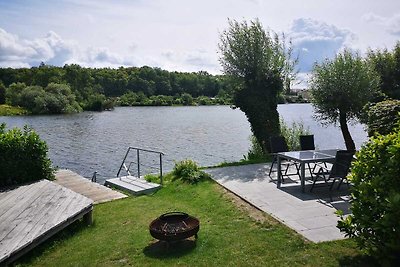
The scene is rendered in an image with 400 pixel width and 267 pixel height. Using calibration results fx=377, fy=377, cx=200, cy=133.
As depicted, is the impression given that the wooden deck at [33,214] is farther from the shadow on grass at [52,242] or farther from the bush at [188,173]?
the bush at [188,173]

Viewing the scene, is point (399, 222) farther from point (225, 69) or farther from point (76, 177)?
point (225, 69)

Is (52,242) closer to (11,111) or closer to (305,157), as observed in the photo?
(305,157)

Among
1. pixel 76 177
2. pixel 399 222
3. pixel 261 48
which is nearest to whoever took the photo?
pixel 399 222

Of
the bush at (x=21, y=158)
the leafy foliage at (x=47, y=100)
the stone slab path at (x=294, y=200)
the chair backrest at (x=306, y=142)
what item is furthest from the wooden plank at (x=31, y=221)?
the leafy foliage at (x=47, y=100)

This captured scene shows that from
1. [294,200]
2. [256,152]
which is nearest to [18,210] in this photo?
[294,200]

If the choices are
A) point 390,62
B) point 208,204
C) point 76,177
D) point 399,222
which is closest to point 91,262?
point 208,204

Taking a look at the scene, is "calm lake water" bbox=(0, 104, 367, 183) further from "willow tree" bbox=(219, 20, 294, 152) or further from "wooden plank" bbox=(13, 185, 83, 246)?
"wooden plank" bbox=(13, 185, 83, 246)

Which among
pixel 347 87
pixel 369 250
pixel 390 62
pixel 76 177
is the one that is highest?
pixel 390 62

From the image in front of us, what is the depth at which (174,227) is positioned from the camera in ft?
17.7

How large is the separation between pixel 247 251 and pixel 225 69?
9.71m

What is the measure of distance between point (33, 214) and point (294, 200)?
4.53 m

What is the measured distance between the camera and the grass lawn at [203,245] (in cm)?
465

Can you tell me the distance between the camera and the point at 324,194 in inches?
288

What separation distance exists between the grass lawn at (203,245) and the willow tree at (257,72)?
6229 mm
